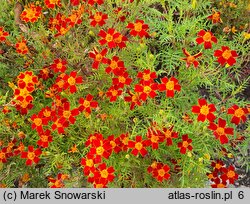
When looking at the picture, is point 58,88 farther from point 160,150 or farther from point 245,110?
point 245,110

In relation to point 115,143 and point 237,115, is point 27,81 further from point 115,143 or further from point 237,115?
point 237,115

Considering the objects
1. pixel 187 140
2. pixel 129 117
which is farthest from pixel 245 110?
pixel 129 117

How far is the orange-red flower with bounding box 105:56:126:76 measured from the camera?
2.18 metres

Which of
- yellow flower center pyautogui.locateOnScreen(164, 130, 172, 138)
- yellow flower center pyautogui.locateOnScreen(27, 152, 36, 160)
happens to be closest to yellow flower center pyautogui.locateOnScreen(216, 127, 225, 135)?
yellow flower center pyautogui.locateOnScreen(164, 130, 172, 138)

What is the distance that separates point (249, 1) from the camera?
3.20 metres

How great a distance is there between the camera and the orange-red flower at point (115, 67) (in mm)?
2180

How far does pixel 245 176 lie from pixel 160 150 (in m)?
0.99

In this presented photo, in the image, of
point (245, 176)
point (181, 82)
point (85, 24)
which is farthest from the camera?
point (245, 176)

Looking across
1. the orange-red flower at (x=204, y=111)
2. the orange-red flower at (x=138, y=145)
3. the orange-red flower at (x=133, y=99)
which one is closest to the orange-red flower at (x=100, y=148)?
the orange-red flower at (x=138, y=145)

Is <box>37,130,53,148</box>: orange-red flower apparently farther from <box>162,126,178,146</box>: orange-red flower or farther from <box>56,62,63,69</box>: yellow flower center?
<box>162,126,178,146</box>: orange-red flower

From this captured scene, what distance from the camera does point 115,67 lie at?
2195 millimetres

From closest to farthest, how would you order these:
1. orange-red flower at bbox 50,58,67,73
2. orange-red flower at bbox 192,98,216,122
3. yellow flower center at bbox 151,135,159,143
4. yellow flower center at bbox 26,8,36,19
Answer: orange-red flower at bbox 192,98,216,122, yellow flower center at bbox 151,135,159,143, orange-red flower at bbox 50,58,67,73, yellow flower center at bbox 26,8,36,19

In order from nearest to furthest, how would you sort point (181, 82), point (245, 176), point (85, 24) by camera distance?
point (181, 82) < point (85, 24) < point (245, 176)

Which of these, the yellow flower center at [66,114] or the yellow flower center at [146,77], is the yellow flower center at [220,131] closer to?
the yellow flower center at [146,77]
